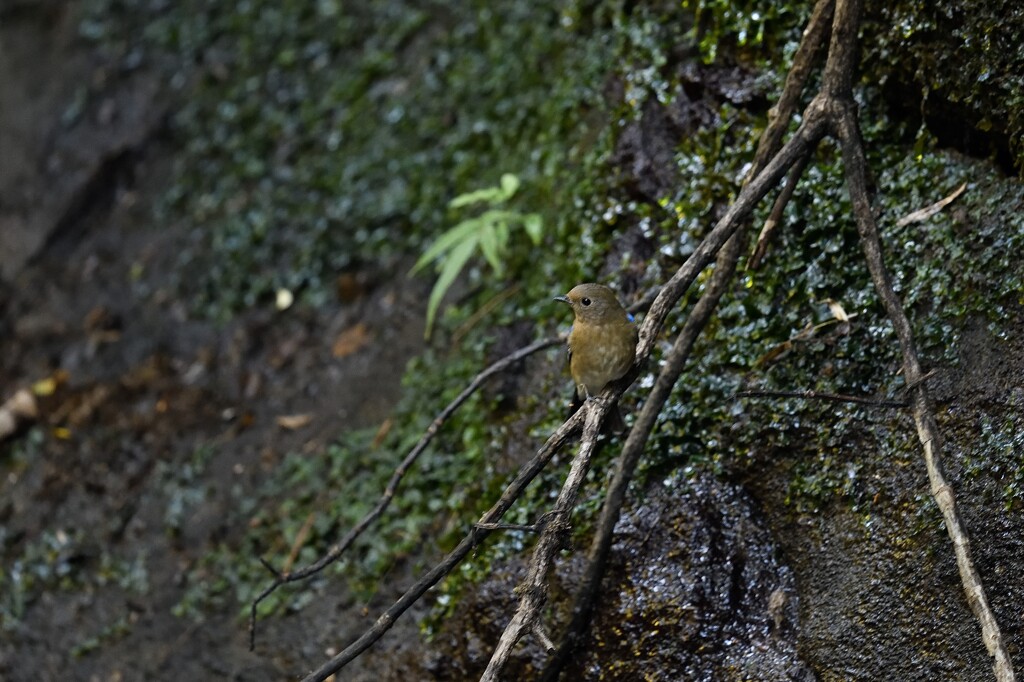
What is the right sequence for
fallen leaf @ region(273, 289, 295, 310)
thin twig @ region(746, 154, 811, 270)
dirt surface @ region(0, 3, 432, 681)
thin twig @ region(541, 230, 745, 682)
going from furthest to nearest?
fallen leaf @ region(273, 289, 295, 310)
dirt surface @ region(0, 3, 432, 681)
thin twig @ region(746, 154, 811, 270)
thin twig @ region(541, 230, 745, 682)

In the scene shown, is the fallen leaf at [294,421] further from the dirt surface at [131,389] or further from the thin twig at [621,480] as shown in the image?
the thin twig at [621,480]

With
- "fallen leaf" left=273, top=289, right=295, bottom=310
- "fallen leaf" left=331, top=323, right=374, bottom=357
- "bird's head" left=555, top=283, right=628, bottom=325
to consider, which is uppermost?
"bird's head" left=555, top=283, right=628, bottom=325

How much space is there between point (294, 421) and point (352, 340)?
0.54 metres

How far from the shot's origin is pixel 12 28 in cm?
758

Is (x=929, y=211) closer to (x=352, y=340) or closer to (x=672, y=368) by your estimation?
(x=672, y=368)

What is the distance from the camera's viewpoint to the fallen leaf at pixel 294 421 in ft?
15.8

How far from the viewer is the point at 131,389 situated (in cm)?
556

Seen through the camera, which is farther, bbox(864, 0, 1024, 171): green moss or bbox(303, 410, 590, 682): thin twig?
bbox(864, 0, 1024, 171): green moss

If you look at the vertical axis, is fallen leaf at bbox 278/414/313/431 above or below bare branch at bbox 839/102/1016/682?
below

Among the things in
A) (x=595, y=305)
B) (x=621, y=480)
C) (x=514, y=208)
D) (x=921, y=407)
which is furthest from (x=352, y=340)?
(x=921, y=407)

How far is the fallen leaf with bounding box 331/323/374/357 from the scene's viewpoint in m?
4.96

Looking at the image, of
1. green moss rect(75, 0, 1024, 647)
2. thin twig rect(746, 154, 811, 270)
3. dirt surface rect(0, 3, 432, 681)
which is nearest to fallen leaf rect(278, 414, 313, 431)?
dirt surface rect(0, 3, 432, 681)

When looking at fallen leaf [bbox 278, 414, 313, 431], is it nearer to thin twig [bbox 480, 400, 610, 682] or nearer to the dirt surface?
the dirt surface

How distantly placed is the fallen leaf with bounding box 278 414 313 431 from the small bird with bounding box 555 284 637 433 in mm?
2118
